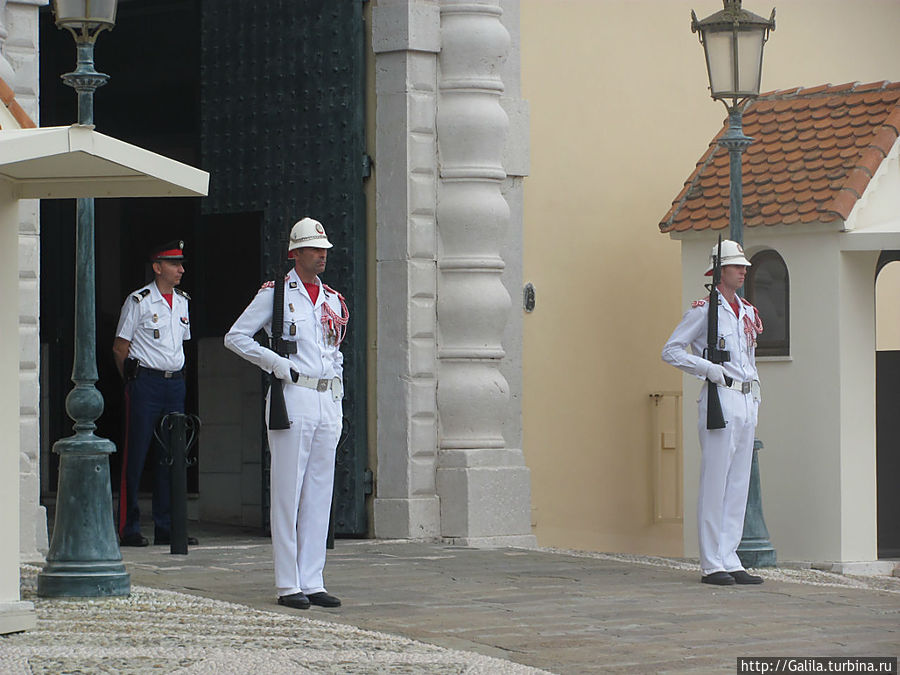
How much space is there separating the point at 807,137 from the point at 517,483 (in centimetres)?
359

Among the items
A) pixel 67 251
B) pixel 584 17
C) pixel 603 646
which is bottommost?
pixel 603 646

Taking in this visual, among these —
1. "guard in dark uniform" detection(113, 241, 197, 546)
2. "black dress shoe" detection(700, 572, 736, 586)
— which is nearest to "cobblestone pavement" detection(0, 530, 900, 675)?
"black dress shoe" detection(700, 572, 736, 586)

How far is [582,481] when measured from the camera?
14.5 meters

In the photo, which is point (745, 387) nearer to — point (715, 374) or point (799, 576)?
point (715, 374)

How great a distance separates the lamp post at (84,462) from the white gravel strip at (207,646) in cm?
29

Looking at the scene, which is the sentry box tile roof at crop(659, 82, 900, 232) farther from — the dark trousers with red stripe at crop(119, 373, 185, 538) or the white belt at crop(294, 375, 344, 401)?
the white belt at crop(294, 375, 344, 401)

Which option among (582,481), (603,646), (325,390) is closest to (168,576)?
(325,390)

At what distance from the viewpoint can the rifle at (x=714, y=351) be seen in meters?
10.5

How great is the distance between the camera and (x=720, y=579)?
1031 centimetres

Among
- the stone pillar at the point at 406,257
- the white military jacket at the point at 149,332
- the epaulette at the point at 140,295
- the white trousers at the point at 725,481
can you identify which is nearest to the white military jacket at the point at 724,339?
the white trousers at the point at 725,481

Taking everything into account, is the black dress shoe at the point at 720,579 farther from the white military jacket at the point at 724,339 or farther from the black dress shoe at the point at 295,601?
the black dress shoe at the point at 295,601

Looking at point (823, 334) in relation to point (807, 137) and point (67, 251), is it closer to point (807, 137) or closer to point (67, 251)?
point (807, 137)

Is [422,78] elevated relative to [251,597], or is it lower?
elevated

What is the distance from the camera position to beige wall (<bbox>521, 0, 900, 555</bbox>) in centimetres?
1426
